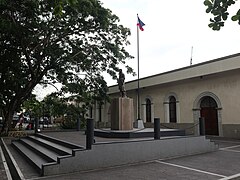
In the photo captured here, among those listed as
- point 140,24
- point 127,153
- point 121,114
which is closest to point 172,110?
point 140,24

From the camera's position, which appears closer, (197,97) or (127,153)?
(127,153)

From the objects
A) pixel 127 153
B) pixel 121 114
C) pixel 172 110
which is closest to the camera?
pixel 127 153

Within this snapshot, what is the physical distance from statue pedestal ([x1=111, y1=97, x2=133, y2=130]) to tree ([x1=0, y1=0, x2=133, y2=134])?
18.7ft

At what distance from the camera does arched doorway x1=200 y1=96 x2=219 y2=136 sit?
15.4 meters

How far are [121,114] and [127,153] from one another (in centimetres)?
364

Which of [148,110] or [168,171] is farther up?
[148,110]

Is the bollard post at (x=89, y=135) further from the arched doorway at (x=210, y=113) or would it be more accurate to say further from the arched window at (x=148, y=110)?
the arched window at (x=148, y=110)

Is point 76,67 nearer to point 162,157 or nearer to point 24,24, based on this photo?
point 24,24

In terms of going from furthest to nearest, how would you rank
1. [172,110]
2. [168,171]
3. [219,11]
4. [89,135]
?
[172,110]
[89,135]
[168,171]
[219,11]

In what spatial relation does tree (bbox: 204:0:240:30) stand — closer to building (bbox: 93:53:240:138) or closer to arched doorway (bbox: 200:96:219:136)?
building (bbox: 93:53:240:138)

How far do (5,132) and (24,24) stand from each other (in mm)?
8893

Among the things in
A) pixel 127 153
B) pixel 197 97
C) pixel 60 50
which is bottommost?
pixel 127 153

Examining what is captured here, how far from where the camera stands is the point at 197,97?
16172 millimetres

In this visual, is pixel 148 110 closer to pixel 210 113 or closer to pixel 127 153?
pixel 210 113
